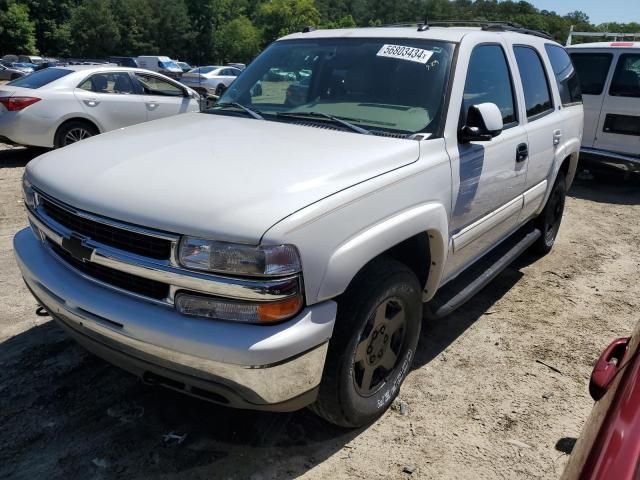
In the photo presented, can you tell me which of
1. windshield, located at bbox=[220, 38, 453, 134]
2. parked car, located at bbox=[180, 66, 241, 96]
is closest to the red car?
windshield, located at bbox=[220, 38, 453, 134]

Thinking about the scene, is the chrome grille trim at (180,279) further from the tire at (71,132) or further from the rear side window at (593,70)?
the rear side window at (593,70)

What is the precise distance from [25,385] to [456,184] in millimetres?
2620

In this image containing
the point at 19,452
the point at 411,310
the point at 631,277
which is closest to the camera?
the point at 19,452

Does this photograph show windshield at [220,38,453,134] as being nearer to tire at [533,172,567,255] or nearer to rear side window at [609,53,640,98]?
tire at [533,172,567,255]

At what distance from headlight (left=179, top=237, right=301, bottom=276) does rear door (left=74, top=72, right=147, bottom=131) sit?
7477mm

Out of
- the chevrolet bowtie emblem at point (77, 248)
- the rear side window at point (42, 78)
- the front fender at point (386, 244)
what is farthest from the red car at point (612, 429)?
the rear side window at point (42, 78)

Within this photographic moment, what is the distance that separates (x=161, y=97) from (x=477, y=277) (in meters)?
7.51

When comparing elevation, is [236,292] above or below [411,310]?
above

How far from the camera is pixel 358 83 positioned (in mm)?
3389

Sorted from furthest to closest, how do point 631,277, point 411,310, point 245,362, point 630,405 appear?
point 631,277 → point 411,310 → point 245,362 → point 630,405

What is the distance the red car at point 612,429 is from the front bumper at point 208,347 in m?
1.00

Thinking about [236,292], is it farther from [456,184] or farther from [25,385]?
[25,385]

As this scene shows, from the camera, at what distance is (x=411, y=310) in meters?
2.97

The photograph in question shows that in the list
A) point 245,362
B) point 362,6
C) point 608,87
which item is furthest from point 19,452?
point 362,6
